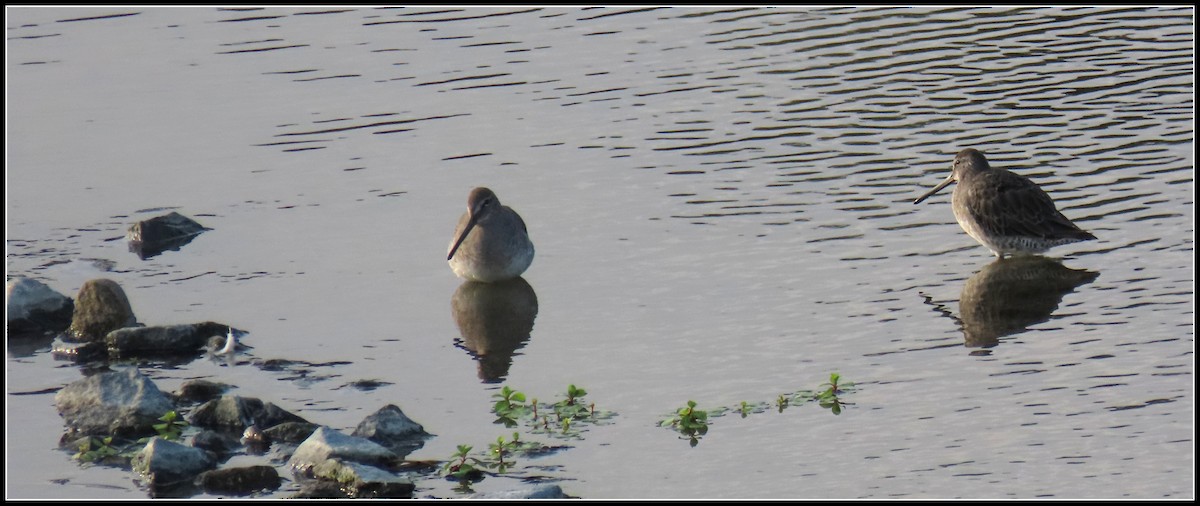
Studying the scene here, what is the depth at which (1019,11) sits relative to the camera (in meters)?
24.2

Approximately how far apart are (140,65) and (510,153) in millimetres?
7763

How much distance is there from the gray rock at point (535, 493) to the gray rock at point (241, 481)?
56.2 inches

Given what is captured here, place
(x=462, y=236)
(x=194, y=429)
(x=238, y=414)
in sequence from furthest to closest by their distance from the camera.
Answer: (x=462, y=236) → (x=194, y=429) → (x=238, y=414)

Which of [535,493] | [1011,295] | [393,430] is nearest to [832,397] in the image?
[535,493]

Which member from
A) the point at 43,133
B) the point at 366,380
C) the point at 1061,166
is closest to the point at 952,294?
the point at 1061,166

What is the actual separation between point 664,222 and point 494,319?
2.61 m

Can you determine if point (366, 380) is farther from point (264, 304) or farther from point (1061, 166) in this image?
point (1061, 166)

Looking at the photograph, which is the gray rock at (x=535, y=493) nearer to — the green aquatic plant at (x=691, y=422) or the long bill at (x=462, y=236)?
the green aquatic plant at (x=691, y=422)

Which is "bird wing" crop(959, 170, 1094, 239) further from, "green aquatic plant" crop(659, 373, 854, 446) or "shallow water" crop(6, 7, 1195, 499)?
"green aquatic plant" crop(659, 373, 854, 446)

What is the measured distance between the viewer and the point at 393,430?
37.5 ft

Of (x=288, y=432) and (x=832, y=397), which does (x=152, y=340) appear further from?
(x=832, y=397)

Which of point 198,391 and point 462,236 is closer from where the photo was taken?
point 198,391

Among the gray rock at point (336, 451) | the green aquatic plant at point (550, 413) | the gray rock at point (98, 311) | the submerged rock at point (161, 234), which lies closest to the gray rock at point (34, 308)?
the gray rock at point (98, 311)

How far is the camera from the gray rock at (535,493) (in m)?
10.1
